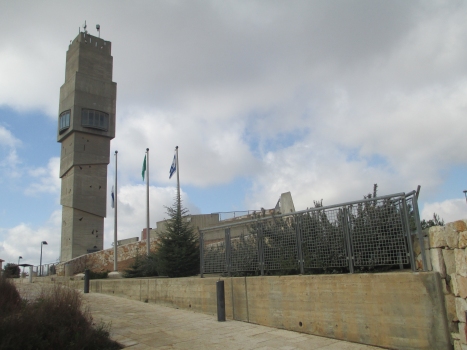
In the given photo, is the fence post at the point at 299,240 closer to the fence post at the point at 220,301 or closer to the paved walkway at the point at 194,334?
the paved walkway at the point at 194,334

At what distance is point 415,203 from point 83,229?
43035 mm

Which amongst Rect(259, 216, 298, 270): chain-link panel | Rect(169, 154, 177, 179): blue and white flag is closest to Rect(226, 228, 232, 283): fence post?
Rect(259, 216, 298, 270): chain-link panel

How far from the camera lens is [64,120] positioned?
4844 cm

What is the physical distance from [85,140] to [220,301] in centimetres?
4159

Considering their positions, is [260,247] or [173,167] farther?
[173,167]

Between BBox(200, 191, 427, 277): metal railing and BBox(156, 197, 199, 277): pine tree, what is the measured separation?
4.27 meters

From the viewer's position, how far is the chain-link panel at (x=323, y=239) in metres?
9.15

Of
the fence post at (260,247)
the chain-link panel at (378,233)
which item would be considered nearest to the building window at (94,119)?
the fence post at (260,247)

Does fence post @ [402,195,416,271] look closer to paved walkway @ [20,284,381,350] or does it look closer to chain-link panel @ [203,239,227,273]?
paved walkway @ [20,284,381,350]

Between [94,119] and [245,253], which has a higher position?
[94,119]

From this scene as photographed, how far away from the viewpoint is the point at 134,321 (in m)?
10.6

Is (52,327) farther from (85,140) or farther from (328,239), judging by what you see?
(85,140)

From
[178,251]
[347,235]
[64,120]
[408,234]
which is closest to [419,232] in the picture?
[408,234]

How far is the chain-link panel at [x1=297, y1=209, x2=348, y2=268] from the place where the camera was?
9148mm
